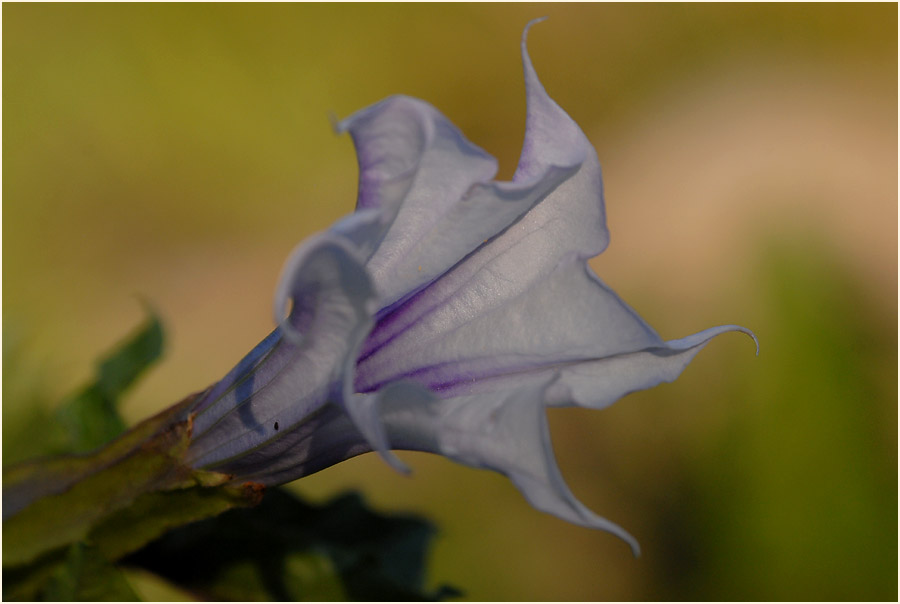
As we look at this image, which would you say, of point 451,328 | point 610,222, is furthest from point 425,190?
point 610,222

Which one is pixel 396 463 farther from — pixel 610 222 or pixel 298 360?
pixel 610 222

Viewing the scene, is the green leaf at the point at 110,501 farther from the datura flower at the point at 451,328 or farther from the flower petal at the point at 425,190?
the flower petal at the point at 425,190

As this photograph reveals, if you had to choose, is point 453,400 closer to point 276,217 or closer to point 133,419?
point 133,419

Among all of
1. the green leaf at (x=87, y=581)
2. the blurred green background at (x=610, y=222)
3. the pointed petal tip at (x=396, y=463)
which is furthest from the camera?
the blurred green background at (x=610, y=222)

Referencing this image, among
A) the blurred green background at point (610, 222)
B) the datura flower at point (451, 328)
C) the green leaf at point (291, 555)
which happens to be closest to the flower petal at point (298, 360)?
the datura flower at point (451, 328)

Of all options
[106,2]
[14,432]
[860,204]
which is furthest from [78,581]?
[860,204]

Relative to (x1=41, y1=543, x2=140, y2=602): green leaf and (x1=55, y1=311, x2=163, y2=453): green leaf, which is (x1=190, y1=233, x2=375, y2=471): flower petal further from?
(x1=55, y1=311, x2=163, y2=453): green leaf
